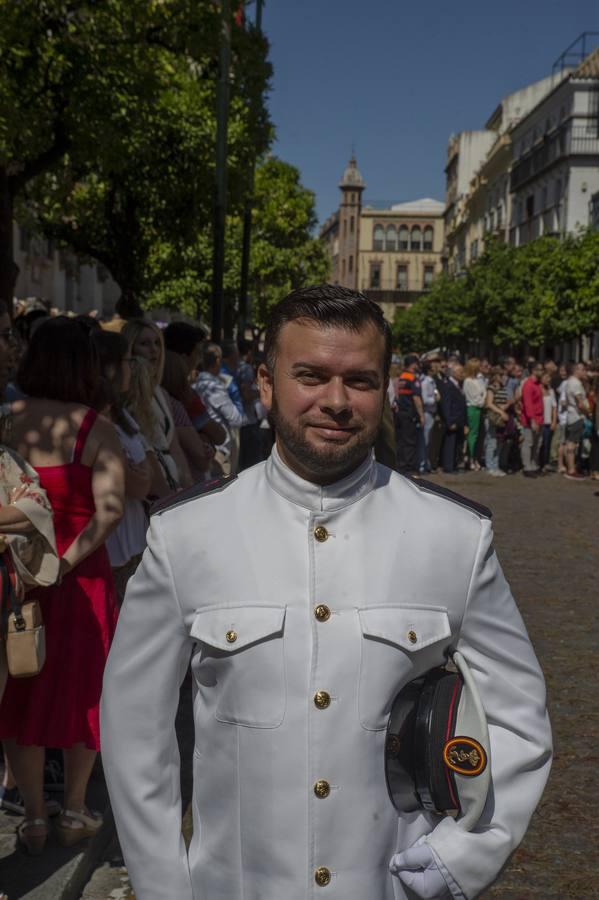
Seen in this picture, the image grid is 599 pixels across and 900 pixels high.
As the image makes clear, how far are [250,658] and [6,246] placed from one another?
10.0 metres

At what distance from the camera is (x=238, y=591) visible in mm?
2133

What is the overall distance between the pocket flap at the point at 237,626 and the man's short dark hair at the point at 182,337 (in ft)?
17.0

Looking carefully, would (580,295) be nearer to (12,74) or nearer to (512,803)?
(12,74)

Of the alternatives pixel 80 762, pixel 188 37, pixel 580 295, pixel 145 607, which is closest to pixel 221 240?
pixel 188 37

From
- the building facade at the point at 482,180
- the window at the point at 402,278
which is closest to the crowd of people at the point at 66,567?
the building facade at the point at 482,180

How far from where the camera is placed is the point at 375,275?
129m

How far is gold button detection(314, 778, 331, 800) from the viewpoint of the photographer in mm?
2076

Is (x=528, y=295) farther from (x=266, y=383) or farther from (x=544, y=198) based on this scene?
(x=266, y=383)

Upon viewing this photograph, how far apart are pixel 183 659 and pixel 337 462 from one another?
48cm

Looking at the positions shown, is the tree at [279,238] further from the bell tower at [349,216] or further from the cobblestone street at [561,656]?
the bell tower at [349,216]

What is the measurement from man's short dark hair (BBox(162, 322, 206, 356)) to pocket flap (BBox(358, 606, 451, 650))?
17.1 feet

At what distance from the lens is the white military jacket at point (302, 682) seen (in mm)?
2084

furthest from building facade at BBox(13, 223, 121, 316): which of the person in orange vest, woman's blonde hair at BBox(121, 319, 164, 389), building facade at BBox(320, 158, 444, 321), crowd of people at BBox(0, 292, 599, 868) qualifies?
building facade at BBox(320, 158, 444, 321)

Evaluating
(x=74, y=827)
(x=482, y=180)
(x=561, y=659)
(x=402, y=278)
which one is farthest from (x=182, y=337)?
(x=402, y=278)
